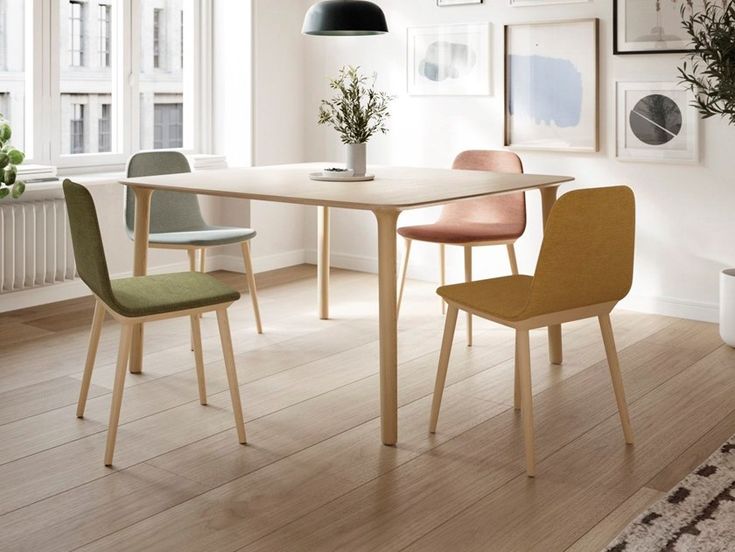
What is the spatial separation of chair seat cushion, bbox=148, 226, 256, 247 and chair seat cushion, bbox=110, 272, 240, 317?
938 millimetres

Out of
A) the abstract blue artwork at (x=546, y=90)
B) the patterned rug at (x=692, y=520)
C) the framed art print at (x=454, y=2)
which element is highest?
the framed art print at (x=454, y=2)

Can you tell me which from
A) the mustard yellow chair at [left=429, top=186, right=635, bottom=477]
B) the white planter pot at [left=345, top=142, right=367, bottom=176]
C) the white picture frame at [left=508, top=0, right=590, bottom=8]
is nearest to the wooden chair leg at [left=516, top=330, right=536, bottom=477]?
the mustard yellow chair at [left=429, top=186, right=635, bottom=477]

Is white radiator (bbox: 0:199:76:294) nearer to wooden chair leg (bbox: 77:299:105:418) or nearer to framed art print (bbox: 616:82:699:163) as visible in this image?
wooden chair leg (bbox: 77:299:105:418)

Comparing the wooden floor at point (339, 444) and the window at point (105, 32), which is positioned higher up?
the window at point (105, 32)

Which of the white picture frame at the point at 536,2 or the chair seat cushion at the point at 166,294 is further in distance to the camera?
the white picture frame at the point at 536,2

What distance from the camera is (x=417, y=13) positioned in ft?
18.2

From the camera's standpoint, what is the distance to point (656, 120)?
474 cm

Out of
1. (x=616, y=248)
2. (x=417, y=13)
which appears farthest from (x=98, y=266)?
(x=417, y=13)

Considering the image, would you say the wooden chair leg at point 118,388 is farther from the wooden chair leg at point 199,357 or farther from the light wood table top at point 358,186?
the light wood table top at point 358,186

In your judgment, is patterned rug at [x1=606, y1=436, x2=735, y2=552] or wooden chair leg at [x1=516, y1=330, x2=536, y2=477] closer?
patterned rug at [x1=606, y1=436, x2=735, y2=552]

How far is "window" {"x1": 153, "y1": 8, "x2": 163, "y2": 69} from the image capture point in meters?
5.68

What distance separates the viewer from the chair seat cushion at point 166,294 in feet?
9.16

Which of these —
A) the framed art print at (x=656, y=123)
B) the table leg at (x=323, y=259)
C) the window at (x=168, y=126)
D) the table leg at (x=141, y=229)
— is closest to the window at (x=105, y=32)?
the window at (x=168, y=126)

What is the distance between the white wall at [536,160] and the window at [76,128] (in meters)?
1.46
